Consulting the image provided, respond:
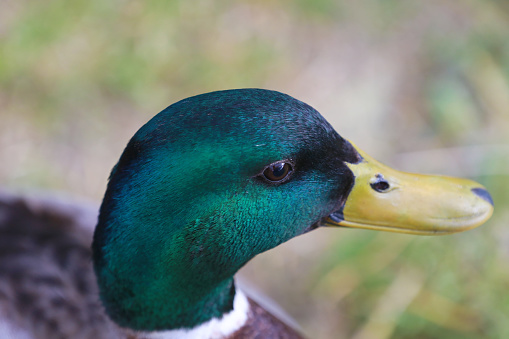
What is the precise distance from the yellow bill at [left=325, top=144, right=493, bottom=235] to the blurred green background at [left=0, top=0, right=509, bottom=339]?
3.56 feet

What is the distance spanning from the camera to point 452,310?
2389mm

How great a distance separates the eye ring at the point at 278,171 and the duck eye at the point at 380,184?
24 centimetres

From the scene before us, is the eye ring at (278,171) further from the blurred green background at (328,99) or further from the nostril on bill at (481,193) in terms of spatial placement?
the blurred green background at (328,99)

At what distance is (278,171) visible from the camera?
4.03 ft

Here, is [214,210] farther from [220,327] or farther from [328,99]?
[328,99]

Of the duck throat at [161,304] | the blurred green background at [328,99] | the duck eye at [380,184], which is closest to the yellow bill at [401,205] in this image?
the duck eye at [380,184]

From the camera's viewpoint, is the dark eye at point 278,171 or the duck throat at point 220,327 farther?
the duck throat at point 220,327

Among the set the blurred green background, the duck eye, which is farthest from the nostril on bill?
the blurred green background

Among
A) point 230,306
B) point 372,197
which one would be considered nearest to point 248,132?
point 372,197

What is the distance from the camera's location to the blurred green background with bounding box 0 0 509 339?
2467mm

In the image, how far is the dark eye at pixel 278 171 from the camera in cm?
122

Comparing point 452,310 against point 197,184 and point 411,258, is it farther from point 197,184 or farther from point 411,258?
point 197,184

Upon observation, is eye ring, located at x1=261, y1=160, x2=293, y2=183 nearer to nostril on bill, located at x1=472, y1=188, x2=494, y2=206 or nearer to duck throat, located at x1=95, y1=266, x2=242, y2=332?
duck throat, located at x1=95, y1=266, x2=242, y2=332

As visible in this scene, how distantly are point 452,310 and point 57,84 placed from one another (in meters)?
2.16
